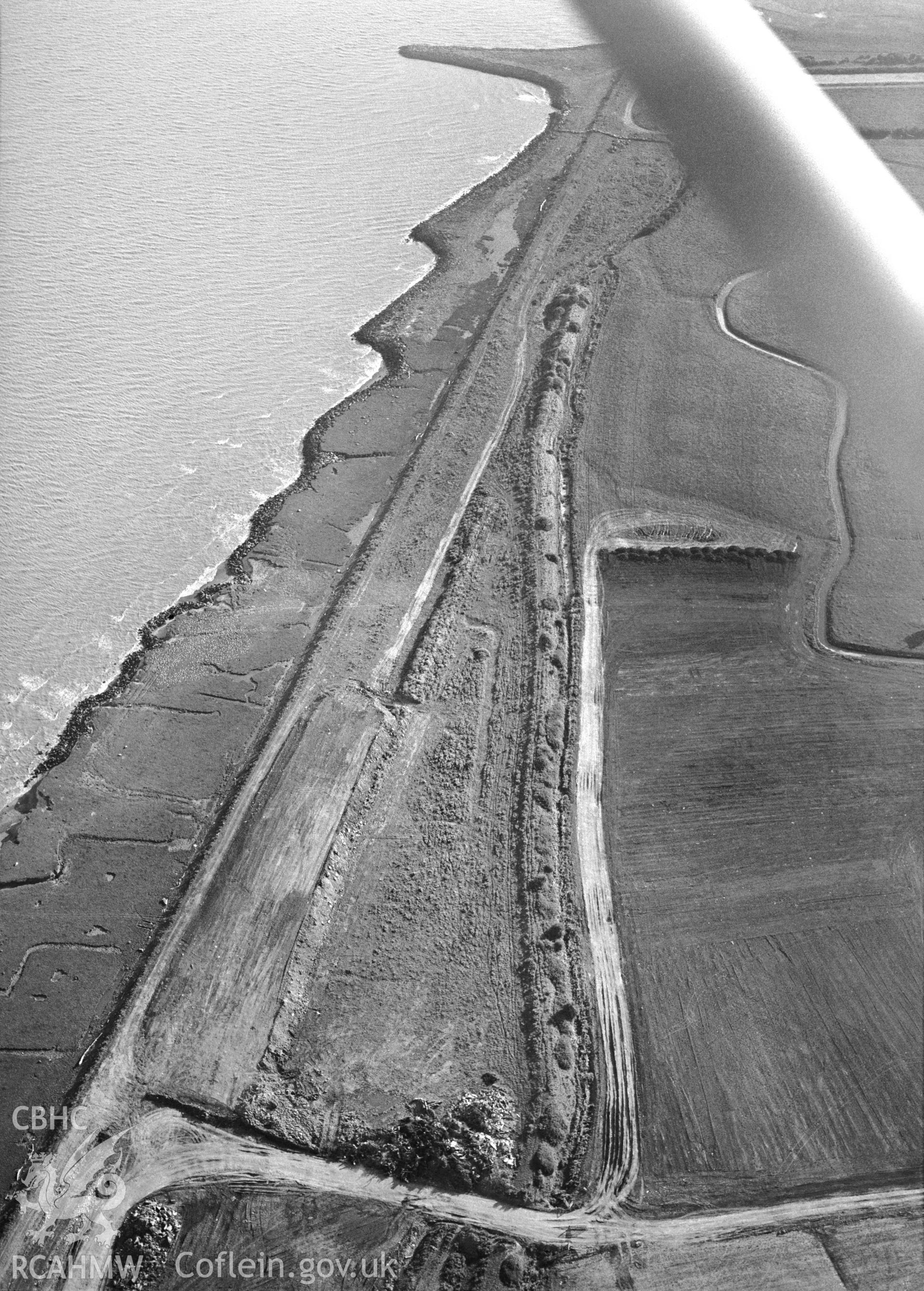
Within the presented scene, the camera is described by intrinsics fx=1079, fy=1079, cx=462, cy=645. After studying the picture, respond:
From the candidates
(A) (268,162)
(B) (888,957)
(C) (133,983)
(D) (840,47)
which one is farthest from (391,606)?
(D) (840,47)

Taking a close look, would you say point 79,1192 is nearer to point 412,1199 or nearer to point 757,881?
point 412,1199

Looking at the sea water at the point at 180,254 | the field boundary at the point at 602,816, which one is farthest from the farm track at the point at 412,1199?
the sea water at the point at 180,254

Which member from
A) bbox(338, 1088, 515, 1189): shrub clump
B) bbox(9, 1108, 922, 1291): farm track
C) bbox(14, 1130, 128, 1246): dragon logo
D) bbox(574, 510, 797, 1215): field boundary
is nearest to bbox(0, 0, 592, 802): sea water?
bbox(14, 1130, 128, 1246): dragon logo

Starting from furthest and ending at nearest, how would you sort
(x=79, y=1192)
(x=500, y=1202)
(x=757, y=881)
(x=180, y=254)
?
(x=180, y=254) < (x=757, y=881) < (x=500, y=1202) < (x=79, y=1192)

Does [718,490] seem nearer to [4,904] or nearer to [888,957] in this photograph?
[888,957]

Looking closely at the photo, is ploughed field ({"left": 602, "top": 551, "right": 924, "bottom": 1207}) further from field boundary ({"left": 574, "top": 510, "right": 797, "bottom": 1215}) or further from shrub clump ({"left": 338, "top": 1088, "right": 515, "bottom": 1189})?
shrub clump ({"left": 338, "top": 1088, "right": 515, "bottom": 1189})

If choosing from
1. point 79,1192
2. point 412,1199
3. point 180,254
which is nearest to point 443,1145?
point 412,1199
